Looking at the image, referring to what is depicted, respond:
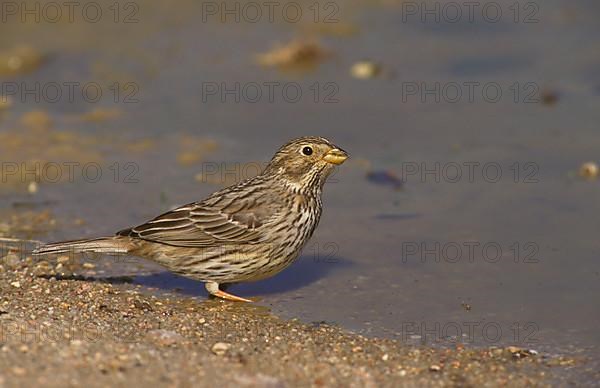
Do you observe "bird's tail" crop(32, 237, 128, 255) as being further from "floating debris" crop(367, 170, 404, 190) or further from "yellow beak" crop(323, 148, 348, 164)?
"floating debris" crop(367, 170, 404, 190)

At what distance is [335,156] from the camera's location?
30.5 feet

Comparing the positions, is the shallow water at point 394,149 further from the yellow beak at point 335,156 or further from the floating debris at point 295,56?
the yellow beak at point 335,156

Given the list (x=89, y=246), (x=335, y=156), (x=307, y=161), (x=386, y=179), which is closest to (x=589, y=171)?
(x=386, y=179)

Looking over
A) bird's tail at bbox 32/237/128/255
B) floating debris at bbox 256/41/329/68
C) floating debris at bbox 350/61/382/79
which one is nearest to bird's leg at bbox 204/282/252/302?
bird's tail at bbox 32/237/128/255

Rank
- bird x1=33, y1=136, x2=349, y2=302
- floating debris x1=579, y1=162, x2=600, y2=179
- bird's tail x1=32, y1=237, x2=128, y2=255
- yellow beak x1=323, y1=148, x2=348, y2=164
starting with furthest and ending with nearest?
1. floating debris x1=579, y1=162, x2=600, y2=179
2. yellow beak x1=323, y1=148, x2=348, y2=164
3. bird x1=33, y1=136, x2=349, y2=302
4. bird's tail x1=32, y1=237, x2=128, y2=255

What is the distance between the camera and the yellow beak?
30.4ft

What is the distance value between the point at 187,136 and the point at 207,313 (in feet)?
13.3

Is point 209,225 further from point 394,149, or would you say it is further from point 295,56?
point 295,56

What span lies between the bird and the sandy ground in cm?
28

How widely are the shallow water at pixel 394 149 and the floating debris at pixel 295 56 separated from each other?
16 cm

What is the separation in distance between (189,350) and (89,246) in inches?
76.1

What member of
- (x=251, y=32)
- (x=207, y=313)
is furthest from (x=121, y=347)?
(x=251, y=32)

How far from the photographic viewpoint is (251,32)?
608 inches

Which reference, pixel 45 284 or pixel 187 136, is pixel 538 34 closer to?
pixel 187 136
